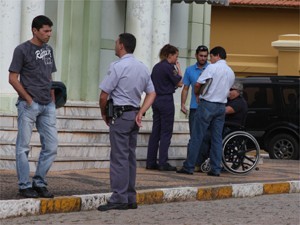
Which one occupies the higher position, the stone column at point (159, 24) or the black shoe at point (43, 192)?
the stone column at point (159, 24)

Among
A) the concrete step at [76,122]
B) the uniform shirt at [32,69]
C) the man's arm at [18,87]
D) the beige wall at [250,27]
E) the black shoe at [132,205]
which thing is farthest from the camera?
the beige wall at [250,27]

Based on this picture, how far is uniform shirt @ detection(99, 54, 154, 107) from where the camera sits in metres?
10.9

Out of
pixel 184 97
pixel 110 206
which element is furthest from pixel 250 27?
pixel 110 206

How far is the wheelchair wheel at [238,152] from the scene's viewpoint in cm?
1528

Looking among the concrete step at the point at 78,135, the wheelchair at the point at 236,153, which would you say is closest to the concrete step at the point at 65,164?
the concrete step at the point at 78,135

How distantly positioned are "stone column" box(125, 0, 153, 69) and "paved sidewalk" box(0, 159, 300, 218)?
2.57 m

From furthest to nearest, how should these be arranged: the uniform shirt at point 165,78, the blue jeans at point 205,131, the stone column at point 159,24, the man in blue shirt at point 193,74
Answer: the stone column at point 159,24 → the man in blue shirt at point 193,74 → the uniform shirt at point 165,78 → the blue jeans at point 205,131

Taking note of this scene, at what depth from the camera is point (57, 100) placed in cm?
1141

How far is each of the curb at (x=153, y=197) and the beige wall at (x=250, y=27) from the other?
70.0 feet

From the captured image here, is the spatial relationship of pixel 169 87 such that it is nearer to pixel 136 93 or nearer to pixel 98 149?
pixel 98 149

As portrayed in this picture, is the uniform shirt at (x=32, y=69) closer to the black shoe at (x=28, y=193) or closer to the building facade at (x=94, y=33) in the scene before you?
the black shoe at (x=28, y=193)

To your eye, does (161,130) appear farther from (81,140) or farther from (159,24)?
(159,24)

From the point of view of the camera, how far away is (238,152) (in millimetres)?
15297

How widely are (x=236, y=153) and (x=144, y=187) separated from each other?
304 centimetres
